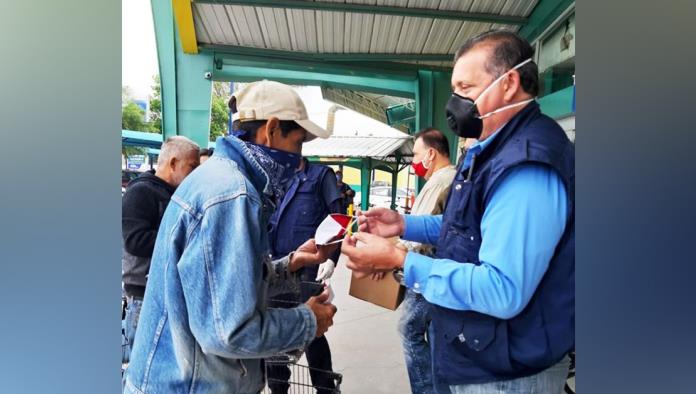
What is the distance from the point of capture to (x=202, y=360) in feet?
3.46

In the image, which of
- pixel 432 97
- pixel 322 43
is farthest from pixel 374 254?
pixel 432 97

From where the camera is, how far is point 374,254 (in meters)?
1.29

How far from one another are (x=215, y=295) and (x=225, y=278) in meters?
0.05

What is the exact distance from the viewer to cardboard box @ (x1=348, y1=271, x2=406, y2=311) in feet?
4.99

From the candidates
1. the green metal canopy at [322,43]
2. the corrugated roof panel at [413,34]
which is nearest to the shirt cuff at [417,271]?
the green metal canopy at [322,43]

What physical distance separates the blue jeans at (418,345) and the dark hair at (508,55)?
66.6 inches

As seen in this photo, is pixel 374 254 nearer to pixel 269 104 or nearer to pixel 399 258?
pixel 399 258

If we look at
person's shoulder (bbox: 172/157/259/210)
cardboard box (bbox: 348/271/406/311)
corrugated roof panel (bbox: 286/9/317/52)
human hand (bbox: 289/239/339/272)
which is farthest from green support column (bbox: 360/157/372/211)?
person's shoulder (bbox: 172/157/259/210)

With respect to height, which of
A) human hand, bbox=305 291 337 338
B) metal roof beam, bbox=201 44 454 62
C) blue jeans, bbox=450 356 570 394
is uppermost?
metal roof beam, bbox=201 44 454 62

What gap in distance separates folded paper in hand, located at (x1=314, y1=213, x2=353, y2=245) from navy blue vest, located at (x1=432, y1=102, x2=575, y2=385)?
21.6 inches

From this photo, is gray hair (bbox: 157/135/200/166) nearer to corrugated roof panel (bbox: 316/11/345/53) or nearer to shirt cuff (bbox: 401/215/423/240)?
shirt cuff (bbox: 401/215/423/240)
